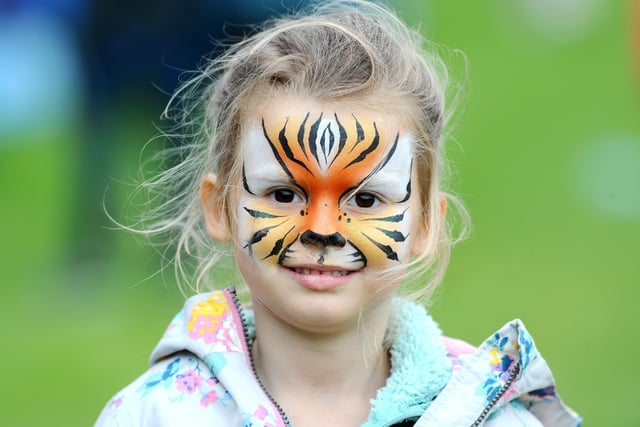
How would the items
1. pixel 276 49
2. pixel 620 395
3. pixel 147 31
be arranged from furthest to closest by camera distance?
1. pixel 147 31
2. pixel 620 395
3. pixel 276 49

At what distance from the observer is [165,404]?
6.96 ft

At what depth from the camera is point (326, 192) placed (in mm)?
2068

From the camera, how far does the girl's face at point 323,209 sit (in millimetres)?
2061

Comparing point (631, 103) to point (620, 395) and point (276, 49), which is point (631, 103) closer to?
point (620, 395)

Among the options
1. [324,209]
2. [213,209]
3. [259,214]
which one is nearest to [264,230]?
[259,214]

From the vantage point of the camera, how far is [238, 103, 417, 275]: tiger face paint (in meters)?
2.06

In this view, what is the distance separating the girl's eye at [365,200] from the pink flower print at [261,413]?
46 cm

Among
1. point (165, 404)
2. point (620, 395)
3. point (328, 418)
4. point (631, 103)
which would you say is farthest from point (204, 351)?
point (631, 103)

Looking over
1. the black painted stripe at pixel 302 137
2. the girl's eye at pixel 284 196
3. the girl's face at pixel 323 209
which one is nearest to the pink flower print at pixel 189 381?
the girl's face at pixel 323 209

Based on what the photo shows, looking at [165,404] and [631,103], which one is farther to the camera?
[631,103]

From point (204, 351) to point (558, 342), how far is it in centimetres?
267

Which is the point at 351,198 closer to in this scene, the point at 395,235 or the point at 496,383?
the point at 395,235

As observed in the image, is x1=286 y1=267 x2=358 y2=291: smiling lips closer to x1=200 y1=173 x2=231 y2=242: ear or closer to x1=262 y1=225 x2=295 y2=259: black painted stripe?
x1=262 y1=225 x2=295 y2=259: black painted stripe

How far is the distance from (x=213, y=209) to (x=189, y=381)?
15.7 inches
